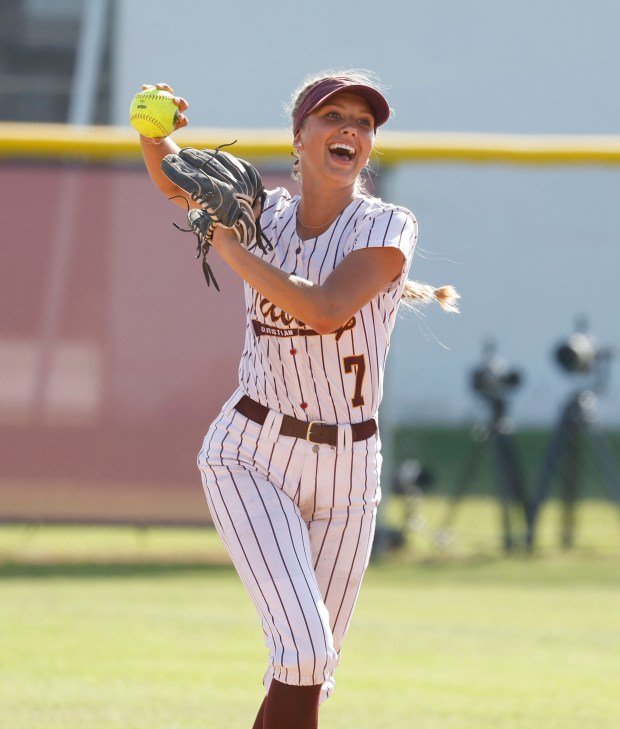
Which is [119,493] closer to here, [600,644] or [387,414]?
[387,414]

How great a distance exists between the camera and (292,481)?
335 centimetres

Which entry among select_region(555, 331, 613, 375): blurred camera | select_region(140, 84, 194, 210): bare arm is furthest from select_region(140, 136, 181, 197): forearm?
select_region(555, 331, 613, 375): blurred camera

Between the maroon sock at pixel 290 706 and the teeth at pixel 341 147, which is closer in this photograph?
the maroon sock at pixel 290 706

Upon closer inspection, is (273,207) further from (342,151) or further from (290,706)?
(290,706)

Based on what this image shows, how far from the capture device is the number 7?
3.37 metres

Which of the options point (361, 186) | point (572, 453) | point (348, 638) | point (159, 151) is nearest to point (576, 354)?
point (572, 453)

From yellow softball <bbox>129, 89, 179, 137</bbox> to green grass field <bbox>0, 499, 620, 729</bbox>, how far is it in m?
1.86

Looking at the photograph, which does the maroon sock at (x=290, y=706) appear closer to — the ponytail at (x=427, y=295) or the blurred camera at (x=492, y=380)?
the ponytail at (x=427, y=295)

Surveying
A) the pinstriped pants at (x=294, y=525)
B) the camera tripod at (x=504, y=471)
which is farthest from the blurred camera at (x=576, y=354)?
the pinstriped pants at (x=294, y=525)

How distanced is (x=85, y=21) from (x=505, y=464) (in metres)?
8.68

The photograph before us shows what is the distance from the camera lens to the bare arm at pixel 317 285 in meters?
3.14

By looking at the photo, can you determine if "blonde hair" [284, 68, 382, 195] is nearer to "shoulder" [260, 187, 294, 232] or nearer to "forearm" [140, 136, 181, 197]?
"shoulder" [260, 187, 294, 232]

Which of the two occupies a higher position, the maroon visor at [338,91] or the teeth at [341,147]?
the maroon visor at [338,91]

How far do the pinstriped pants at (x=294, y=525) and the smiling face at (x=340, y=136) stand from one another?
59cm
